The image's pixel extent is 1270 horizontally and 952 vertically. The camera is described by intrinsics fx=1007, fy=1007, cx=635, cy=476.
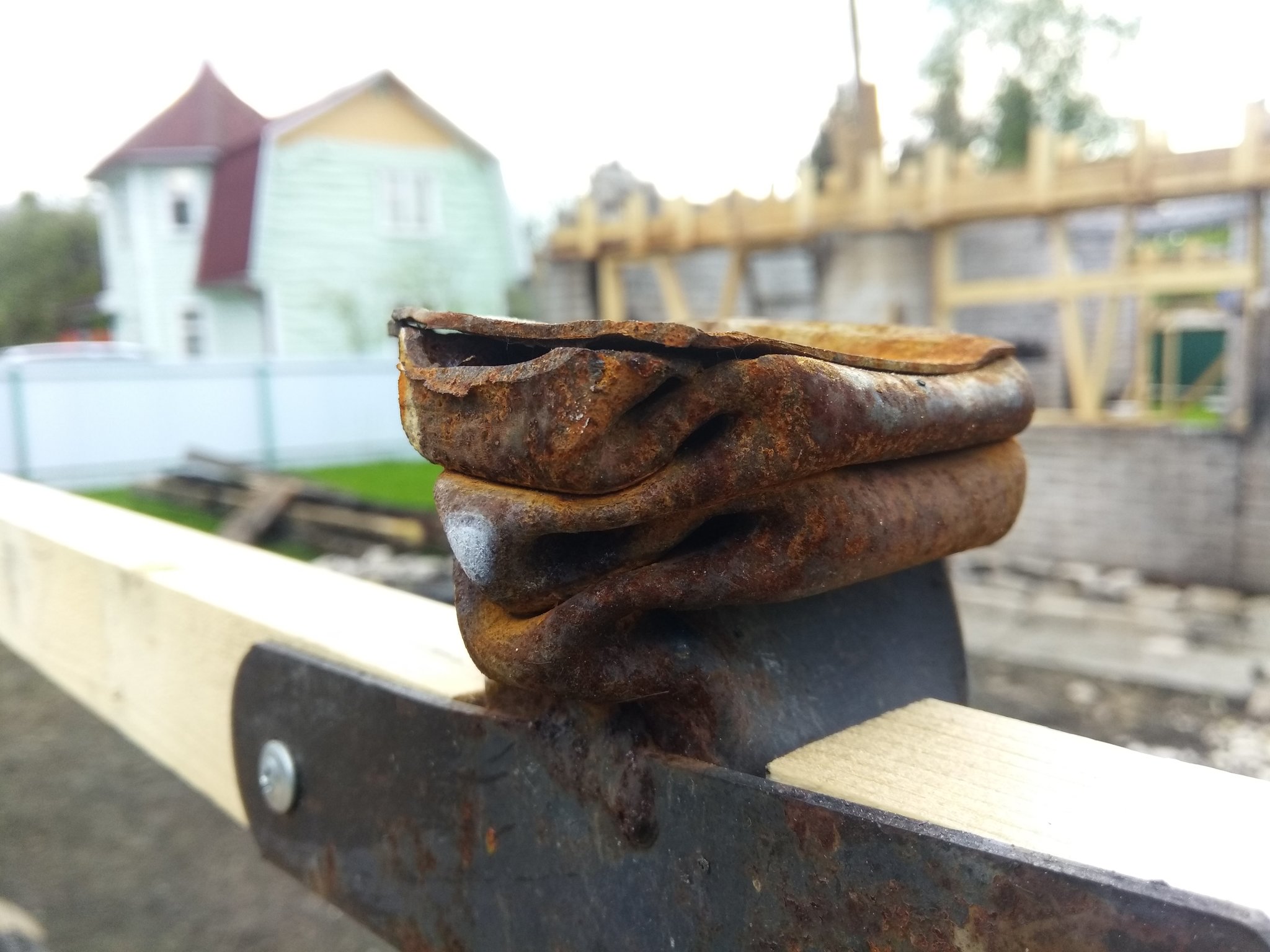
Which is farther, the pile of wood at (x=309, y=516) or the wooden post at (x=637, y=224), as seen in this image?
the wooden post at (x=637, y=224)

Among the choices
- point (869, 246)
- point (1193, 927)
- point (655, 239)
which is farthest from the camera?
point (655, 239)

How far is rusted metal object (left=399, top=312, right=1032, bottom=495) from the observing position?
0.56 meters

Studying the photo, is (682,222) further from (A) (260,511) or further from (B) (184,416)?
(B) (184,416)

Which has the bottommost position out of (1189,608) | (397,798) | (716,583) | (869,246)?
(1189,608)

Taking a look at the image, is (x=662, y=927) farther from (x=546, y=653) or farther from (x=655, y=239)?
(x=655, y=239)

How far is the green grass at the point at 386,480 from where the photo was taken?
34.1 feet

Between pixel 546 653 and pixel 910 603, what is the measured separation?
395 mm

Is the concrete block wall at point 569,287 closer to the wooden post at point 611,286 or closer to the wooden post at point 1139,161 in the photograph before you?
the wooden post at point 611,286

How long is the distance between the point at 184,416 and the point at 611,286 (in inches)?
269

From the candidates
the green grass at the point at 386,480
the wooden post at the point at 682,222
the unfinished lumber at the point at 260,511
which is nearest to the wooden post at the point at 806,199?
the wooden post at the point at 682,222

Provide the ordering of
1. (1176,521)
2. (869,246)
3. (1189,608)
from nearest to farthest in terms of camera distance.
A: (1189,608) < (1176,521) < (869,246)

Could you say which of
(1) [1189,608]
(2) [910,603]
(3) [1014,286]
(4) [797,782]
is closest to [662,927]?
(4) [797,782]

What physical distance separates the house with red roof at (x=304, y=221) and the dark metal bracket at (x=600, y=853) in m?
15.4

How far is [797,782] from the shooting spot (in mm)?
642
